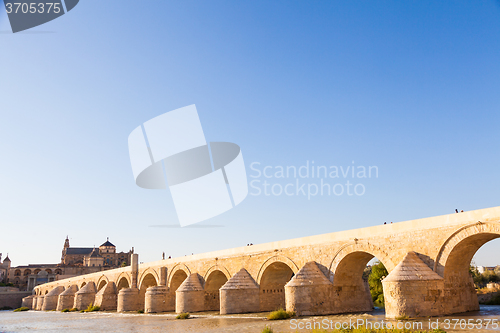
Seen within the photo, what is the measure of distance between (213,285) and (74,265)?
73.8 meters

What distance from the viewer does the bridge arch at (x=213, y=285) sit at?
2483cm

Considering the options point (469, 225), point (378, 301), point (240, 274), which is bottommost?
point (378, 301)

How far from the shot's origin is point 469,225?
42.3ft

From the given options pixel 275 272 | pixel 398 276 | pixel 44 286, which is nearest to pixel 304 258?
pixel 275 272

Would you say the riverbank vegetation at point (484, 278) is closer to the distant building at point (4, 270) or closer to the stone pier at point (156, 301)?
the stone pier at point (156, 301)

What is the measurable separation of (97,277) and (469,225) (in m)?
39.6

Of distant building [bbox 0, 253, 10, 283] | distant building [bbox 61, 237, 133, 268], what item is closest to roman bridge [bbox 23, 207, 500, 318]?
distant building [bbox 61, 237, 133, 268]

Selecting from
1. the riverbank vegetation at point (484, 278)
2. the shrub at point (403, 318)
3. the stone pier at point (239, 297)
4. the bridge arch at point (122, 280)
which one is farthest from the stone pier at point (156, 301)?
the riverbank vegetation at point (484, 278)

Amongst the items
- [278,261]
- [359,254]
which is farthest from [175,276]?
[359,254]

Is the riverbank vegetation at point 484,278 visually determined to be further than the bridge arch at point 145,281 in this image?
No

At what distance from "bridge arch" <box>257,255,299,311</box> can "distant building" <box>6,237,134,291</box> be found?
215 feet

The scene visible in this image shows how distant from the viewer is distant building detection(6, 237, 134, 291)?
267 feet

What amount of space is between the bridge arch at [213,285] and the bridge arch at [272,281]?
384 centimetres

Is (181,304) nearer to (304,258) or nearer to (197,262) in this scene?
(197,262)
